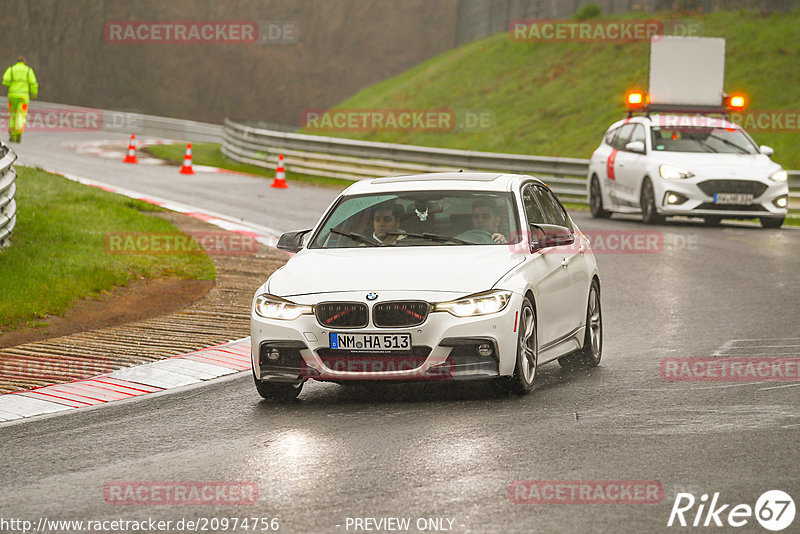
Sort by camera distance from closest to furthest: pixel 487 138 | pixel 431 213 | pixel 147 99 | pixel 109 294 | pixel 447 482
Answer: pixel 447 482, pixel 431 213, pixel 109 294, pixel 487 138, pixel 147 99

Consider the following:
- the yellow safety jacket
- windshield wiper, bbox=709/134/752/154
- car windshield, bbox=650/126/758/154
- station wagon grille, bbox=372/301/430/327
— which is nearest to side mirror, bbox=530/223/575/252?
station wagon grille, bbox=372/301/430/327

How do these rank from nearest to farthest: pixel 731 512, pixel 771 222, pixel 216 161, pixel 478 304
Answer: pixel 731 512 → pixel 478 304 → pixel 771 222 → pixel 216 161

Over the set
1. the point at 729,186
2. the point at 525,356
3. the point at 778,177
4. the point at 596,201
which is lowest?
the point at 596,201

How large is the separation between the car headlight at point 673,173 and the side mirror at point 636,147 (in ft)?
2.12

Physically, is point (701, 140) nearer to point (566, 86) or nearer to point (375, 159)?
point (375, 159)

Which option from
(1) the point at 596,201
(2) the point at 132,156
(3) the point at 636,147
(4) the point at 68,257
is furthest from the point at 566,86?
(4) the point at 68,257

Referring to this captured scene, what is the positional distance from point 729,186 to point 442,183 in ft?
39.2

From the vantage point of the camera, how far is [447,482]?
6410 millimetres

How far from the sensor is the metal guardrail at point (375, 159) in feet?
88.2

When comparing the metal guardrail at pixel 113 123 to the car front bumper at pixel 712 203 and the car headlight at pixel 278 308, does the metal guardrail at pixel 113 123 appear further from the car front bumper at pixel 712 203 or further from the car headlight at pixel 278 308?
the car headlight at pixel 278 308

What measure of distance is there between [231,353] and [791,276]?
291 inches

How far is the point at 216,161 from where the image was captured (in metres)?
34.1

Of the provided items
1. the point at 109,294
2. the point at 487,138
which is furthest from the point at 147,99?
the point at 109,294

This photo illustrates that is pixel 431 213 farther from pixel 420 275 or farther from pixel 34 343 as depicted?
pixel 34 343
